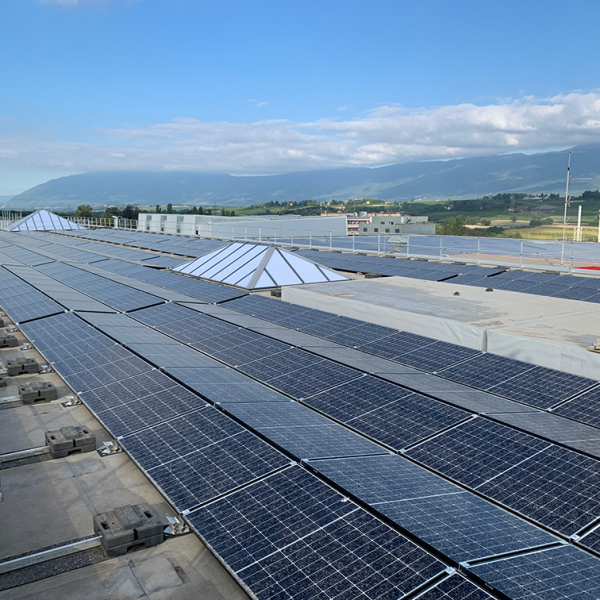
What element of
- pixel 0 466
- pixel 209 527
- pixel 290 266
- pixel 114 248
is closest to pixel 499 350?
pixel 209 527

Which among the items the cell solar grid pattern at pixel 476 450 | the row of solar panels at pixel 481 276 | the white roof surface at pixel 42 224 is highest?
the white roof surface at pixel 42 224

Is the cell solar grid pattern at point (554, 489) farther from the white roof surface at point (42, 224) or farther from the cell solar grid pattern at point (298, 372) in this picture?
the white roof surface at point (42, 224)

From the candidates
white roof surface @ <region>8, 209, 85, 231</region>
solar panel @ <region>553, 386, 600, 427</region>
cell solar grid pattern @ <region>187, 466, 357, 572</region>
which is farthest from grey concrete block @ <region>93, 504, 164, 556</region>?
white roof surface @ <region>8, 209, 85, 231</region>

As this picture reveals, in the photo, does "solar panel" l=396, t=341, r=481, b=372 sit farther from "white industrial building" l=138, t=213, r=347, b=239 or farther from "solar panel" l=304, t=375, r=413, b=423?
"white industrial building" l=138, t=213, r=347, b=239

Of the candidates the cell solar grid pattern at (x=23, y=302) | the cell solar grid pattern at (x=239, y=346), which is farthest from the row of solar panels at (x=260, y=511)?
the cell solar grid pattern at (x=23, y=302)

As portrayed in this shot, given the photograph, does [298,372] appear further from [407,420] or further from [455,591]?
[455,591]
